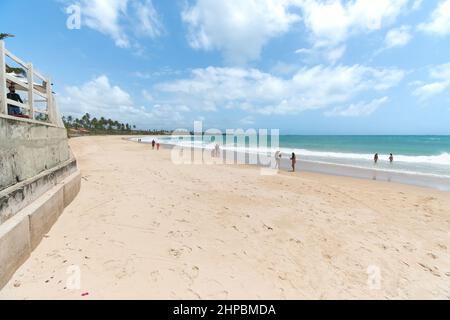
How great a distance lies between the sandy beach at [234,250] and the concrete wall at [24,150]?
121 cm

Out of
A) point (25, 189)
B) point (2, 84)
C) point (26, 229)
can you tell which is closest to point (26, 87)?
point (2, 84)

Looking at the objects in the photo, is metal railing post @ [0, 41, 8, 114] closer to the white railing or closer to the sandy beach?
the white railing

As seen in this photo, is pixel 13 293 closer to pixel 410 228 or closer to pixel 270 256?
pixel 270 256

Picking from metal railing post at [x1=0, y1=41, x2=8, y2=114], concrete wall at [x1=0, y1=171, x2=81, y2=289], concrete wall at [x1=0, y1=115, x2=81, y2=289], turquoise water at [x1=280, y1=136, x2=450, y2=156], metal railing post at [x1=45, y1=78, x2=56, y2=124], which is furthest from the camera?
turquoise water at [x1=280, y1=136, x2=450, y2=156]

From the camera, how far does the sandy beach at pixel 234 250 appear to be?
3.30 metres

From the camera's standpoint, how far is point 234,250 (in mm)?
4387

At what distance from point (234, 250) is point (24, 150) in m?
4.06

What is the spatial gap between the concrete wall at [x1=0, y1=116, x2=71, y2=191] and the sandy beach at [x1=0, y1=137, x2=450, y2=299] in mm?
1206

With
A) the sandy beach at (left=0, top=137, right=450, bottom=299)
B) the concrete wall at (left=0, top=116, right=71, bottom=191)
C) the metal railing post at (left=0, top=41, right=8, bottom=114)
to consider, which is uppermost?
the metal railing post at (left=0, top=41, right=8, bottom=114)

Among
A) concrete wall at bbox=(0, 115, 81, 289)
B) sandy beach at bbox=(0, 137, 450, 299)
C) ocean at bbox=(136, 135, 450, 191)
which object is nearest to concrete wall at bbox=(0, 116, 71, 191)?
concrete wall at bbox=(0, 115, 81, 289)

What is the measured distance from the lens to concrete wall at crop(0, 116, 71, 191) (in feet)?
11.4

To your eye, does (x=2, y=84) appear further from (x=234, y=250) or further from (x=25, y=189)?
(x=234, y=250)

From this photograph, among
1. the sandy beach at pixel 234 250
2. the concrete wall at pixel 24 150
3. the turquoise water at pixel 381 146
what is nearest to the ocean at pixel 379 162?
the turquoise water at pixel 381 146
